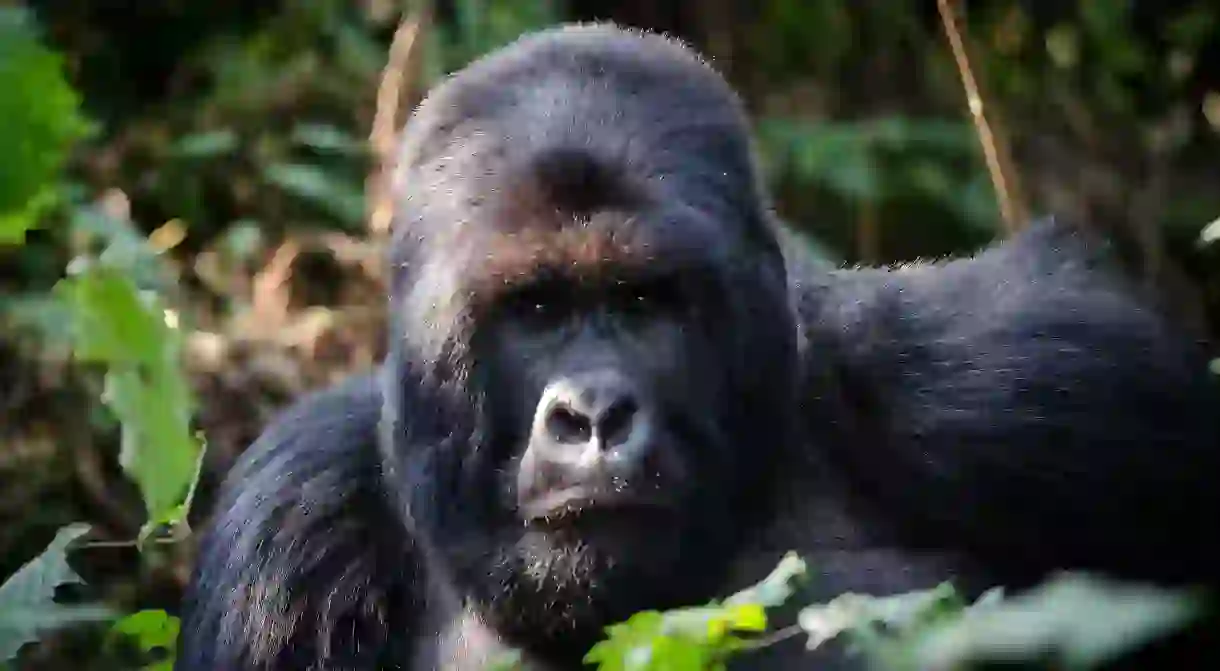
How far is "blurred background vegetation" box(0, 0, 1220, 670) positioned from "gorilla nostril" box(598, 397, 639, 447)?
2557mm

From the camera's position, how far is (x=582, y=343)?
2.44 metres

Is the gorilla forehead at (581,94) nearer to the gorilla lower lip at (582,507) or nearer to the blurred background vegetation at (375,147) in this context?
the gorilla lower lip at (582,507)

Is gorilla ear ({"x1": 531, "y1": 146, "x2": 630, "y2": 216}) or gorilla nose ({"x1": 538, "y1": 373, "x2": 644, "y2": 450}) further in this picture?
gorilla ear ({"x1": 531, "y1": 146, "x2": 630, "y2": 216})

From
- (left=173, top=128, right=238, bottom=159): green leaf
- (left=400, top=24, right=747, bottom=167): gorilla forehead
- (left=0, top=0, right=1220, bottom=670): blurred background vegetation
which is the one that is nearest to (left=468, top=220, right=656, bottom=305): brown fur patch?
(left=400, top=24, right=747, bottom=167): gorilla forehead

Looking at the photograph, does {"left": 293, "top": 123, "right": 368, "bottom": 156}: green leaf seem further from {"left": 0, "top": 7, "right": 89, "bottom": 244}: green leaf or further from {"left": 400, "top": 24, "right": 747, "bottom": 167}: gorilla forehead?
{"left": 0, "top": 7, "right": 89, "bottom": 244}: green leaf

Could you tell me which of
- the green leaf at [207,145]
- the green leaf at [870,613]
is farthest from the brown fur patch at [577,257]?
the green leaf at [207,145]

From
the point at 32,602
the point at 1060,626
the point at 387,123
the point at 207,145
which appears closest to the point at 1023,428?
the point at 32,602

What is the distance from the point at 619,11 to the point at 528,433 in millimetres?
4117

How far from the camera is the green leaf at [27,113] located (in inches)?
80.4

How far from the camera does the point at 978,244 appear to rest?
5648 millimetres

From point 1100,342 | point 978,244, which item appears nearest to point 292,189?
point 978,244

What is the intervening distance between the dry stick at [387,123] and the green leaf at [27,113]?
111 inches

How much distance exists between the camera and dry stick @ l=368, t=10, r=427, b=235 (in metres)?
5.18

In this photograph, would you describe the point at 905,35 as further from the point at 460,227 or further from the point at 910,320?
the point at 460,227
